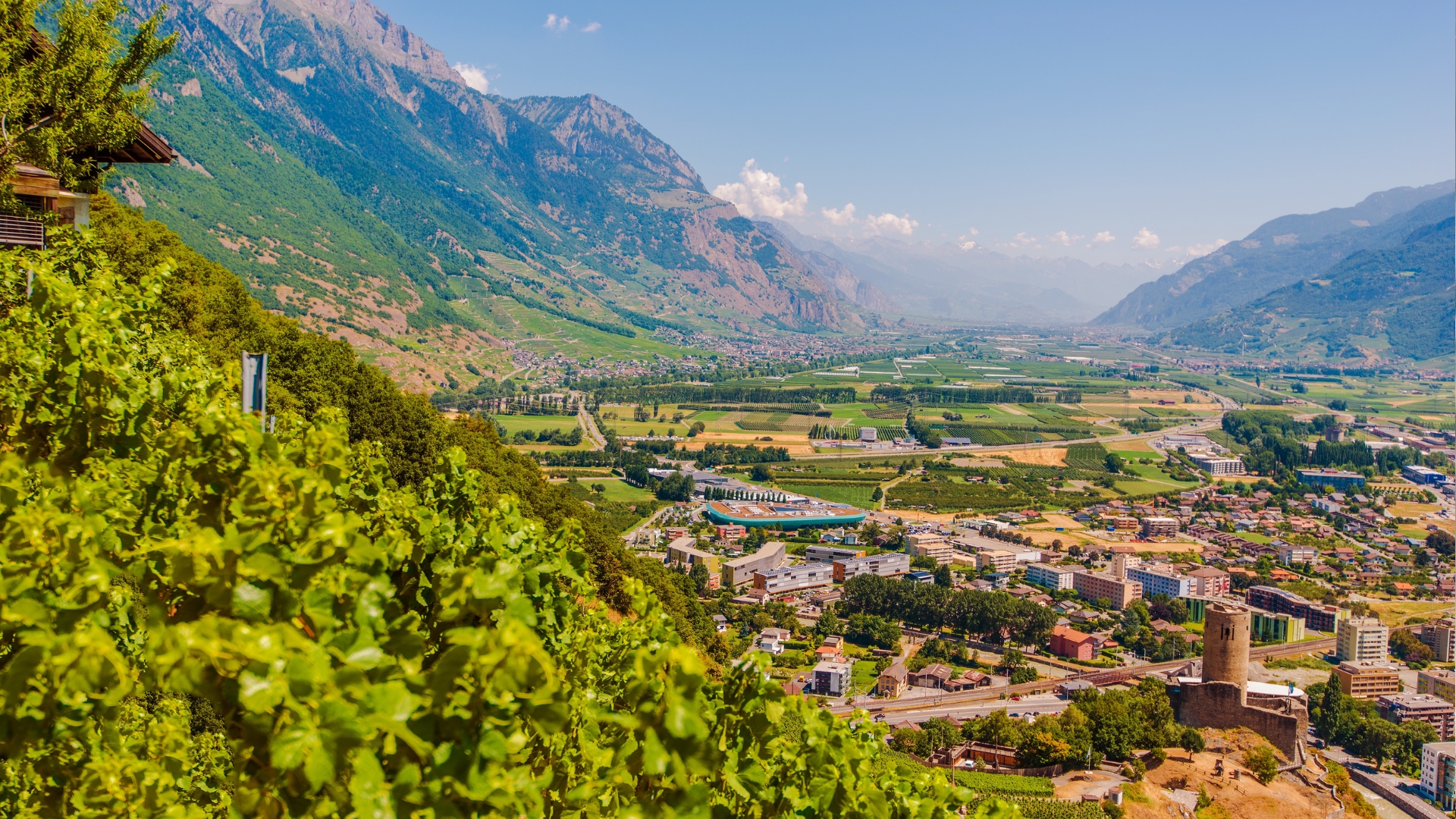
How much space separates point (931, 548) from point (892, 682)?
1627cm

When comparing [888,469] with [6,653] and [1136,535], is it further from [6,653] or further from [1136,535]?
[6,653]

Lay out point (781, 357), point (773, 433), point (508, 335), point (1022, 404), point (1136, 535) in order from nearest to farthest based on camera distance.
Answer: point (1136, 535) < point (773, 433) < point (1022, 404) < point (508, 335) < point (781, 357)

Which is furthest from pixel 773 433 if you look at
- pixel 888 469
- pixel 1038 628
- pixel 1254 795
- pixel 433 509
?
pixel 433 509

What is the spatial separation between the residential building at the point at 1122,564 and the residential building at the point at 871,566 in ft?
31.7

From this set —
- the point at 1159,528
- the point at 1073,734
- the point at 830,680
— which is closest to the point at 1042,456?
the point at 1159,528

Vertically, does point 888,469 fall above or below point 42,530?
below

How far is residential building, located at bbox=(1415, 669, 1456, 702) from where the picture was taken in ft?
89.7

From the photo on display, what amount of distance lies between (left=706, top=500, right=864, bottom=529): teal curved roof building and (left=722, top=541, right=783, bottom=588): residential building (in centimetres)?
401

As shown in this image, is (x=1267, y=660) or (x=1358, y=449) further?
(x=1358, y=449)

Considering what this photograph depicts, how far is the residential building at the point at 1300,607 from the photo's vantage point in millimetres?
34375

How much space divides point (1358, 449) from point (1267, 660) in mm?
50052

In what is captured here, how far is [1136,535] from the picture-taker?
47.1 metres

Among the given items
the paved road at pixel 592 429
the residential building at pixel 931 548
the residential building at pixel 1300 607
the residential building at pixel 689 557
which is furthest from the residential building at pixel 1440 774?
the paved road at pixel 592 429

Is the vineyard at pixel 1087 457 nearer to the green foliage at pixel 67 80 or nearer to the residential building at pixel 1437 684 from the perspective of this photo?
the residential building at pixel 1437 684
